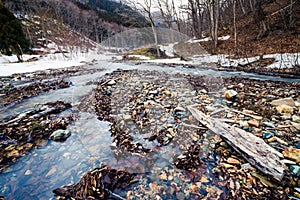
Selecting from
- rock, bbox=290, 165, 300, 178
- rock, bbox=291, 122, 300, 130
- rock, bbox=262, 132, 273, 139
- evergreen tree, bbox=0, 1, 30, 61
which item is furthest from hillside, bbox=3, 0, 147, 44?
rock, bbox=290, 165, 300, 178

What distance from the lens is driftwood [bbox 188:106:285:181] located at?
1824mm

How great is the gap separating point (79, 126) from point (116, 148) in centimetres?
138

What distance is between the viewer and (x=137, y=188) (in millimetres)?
1991

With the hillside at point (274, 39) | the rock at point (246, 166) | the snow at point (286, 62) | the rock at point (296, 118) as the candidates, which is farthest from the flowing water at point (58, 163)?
the hillside at point (274, 39)

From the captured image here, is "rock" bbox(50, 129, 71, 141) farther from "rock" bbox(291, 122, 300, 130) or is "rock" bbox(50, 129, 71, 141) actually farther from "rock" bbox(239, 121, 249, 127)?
"rock" bbox(291, 122, 300, 130)

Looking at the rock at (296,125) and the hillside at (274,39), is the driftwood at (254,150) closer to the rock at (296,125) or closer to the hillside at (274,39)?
the rock at (296,125)

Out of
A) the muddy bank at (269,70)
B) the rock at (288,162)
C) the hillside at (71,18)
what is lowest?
the rock at (288,162)

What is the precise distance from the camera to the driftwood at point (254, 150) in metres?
1.82

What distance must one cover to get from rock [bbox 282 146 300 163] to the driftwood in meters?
0.08

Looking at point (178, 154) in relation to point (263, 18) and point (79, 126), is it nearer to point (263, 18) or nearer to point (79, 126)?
point (79, 126)

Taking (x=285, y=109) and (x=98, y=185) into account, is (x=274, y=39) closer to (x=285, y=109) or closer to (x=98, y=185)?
(x=285, y=109)

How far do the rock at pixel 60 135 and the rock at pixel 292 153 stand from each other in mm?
3789

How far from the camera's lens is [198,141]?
2.65 meters

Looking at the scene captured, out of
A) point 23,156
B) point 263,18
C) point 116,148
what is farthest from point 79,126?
point 263,18
